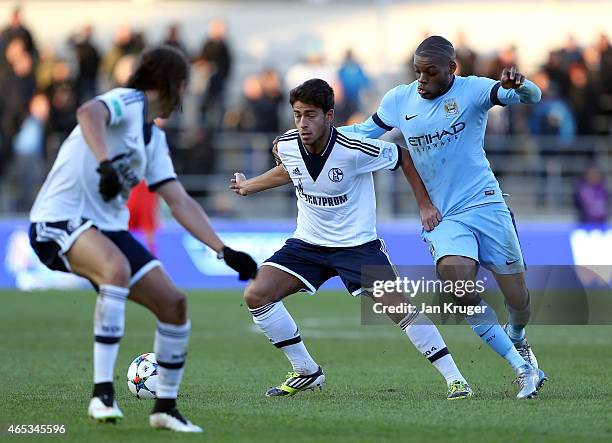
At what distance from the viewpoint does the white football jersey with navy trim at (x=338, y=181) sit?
28.9ft

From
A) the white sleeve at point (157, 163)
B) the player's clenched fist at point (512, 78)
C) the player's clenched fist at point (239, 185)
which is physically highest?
the player's clenched fist at point (512, 78)

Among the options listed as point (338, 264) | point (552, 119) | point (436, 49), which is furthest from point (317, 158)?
point (552, 119)

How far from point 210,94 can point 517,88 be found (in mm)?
16234

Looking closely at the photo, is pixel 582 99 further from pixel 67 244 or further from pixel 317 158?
pixel 67 244

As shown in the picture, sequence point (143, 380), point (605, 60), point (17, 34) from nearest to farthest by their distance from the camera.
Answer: point (143, 380) < point (17, 34) < point (605, 60)

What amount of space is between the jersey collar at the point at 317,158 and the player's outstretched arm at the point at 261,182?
0.26 m

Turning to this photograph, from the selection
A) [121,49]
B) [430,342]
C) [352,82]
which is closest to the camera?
[430,342]

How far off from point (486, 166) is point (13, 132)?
49.7 feet

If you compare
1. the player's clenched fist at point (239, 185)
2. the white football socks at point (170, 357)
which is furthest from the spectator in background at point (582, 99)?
the white football socks at point (170, 357)

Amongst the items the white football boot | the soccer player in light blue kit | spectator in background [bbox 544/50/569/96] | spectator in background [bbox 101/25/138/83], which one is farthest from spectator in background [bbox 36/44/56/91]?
the white football boot

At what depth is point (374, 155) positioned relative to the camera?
8.83 metres

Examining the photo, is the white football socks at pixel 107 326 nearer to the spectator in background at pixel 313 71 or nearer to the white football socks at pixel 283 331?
the white football socks at pixel 283 331

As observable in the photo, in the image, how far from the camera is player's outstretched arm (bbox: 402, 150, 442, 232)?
8891mm

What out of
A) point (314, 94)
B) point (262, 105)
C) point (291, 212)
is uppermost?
point (314, 94)
